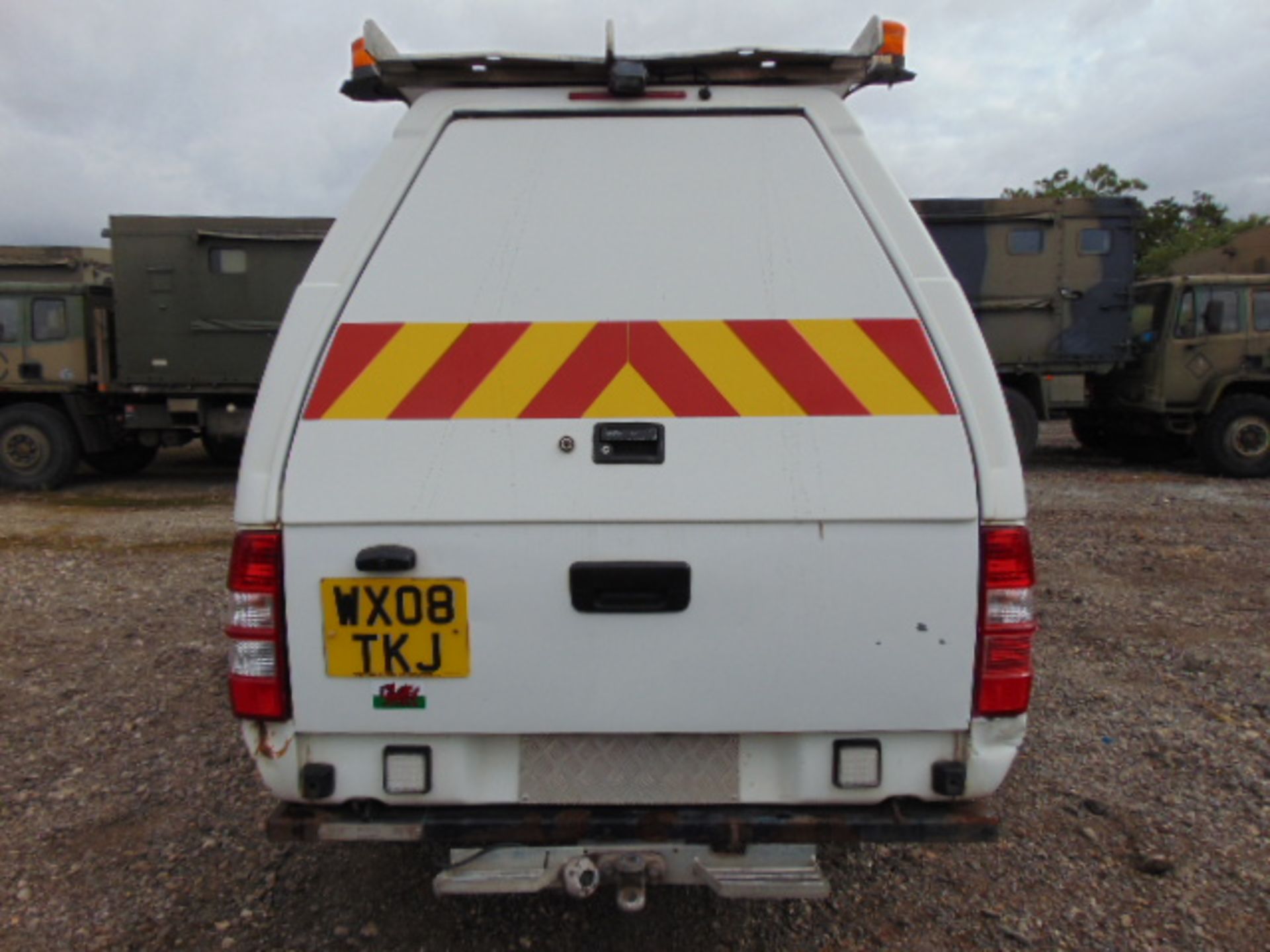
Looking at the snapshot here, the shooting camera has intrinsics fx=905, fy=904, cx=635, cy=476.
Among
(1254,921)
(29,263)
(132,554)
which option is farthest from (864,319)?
(29,263)

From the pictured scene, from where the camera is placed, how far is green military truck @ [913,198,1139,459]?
1099cm

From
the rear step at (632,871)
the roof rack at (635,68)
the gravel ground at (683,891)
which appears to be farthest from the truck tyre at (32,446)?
the rear step at (632,871)

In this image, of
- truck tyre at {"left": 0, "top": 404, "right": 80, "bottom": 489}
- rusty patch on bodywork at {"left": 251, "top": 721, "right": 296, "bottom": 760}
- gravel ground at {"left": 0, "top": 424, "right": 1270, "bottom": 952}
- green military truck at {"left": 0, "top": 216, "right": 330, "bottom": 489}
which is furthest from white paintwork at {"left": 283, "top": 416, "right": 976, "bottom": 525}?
truck tyre at {"left": 0, "top": 404, "right": 80, "bottom": 489}

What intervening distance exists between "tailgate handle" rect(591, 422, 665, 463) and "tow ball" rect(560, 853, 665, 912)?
2.92 feet

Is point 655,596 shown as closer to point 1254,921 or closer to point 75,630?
point 1254,921

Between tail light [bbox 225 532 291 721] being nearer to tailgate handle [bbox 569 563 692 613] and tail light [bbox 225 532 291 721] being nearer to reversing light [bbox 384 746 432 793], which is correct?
reversing light [bbox 384 746 432 793]

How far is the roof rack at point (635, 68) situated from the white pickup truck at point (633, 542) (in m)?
0.01

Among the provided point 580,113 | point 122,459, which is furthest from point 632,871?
point 122,459

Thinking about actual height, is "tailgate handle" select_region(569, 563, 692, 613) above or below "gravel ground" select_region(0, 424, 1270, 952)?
above

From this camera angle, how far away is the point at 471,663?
202cm

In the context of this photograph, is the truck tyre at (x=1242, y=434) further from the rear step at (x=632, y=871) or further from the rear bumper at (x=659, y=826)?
the rear step at (x=632, y=871)

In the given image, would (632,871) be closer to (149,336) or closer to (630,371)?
(630,371)

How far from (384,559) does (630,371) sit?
0.68 m

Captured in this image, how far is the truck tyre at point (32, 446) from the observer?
35.0 feet
